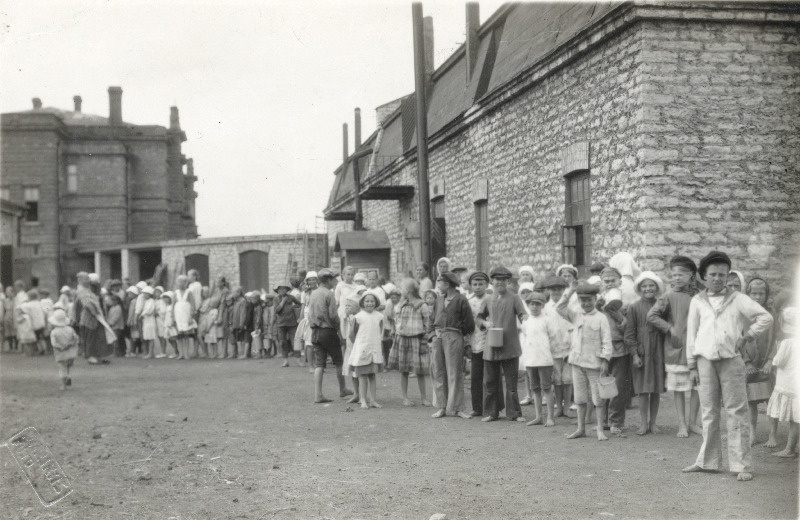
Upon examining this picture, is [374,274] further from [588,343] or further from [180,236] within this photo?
[180,236]

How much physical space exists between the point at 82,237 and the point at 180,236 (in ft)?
24.3

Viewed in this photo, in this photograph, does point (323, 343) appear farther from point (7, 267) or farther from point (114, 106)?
point (114, 106)

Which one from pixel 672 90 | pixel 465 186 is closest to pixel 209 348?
pixel 465 186

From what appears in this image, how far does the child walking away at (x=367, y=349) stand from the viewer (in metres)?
10.2

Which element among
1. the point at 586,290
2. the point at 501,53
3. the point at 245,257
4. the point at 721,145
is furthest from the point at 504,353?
the point at 245,257

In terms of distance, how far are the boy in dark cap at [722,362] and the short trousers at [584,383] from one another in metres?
1.63

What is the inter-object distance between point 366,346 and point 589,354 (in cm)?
332

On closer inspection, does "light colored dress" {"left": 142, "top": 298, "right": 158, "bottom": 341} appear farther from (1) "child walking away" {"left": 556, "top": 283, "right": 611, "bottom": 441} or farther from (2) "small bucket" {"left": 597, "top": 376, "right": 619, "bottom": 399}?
(2) "small bucket" {"left": 597, "top": 376, "right": 619, "bottom": 399}

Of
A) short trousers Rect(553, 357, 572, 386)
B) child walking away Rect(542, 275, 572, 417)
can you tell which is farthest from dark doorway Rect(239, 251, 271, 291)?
short trousers Rect(553, 357, 572, 386)

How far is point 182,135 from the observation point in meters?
51.2

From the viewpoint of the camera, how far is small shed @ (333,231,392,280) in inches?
938

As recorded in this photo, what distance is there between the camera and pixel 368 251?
2412cm

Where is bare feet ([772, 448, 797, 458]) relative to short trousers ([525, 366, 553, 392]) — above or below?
below

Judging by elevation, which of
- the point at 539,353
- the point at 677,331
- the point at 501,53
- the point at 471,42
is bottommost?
the point at 539,353
